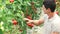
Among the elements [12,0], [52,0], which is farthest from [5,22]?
[52,0]

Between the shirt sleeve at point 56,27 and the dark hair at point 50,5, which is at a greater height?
the dark hair at point 50,5

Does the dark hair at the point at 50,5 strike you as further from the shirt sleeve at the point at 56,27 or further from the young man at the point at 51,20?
the shirt sleeve at the point at 56,27

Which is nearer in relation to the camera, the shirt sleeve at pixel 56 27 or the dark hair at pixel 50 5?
the shirt sleeve at pixel 56 27

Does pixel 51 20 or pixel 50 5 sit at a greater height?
pixel 50 5

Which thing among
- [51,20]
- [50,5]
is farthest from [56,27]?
[50,5]

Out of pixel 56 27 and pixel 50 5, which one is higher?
pixel 50 5

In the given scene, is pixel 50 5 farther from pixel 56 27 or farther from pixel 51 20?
pixel 56 27

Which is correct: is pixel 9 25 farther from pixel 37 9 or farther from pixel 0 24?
pixel 37 9

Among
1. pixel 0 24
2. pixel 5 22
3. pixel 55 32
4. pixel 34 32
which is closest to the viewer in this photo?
pixel 0 24

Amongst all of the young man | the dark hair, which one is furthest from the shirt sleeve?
the dark hair

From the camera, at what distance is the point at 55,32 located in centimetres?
347

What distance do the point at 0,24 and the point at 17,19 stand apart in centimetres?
89

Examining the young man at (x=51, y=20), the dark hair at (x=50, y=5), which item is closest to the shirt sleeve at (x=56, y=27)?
the young man at (x=51, y=20)

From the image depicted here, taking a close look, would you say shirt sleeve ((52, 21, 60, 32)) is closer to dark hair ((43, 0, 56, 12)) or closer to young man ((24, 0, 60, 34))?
young man ((24, 0, 60, 34))
